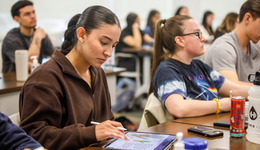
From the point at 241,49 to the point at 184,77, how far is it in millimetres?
785

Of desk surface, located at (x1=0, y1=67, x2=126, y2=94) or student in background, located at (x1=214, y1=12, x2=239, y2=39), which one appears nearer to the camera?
desk surface, located at (x1=0, y1=67, x2=126, y2=94)

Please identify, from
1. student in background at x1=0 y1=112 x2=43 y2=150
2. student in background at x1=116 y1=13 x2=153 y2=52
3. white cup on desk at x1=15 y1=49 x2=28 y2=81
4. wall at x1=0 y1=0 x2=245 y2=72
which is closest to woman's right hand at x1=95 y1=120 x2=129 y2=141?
student in background at x1=0 y1=112 x2=43 y2=150

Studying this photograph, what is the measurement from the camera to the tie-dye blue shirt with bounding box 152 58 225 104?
1.64 meters

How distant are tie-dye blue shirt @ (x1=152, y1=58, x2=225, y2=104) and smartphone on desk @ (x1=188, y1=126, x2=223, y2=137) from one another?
333mm

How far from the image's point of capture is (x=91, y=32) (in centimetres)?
134

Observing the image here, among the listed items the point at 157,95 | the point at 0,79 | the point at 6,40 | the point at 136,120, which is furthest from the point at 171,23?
the point at 136,120

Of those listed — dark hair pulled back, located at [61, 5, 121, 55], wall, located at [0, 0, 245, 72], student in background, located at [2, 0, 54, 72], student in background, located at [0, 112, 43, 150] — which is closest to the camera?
student in background, located at [0, 112, 43, 150]

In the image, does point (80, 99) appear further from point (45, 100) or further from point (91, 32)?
point (91, 32)

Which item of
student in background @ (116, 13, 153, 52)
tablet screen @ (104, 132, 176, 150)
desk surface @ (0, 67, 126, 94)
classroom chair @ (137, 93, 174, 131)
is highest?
student in background @ (116, 13, 153, 52)

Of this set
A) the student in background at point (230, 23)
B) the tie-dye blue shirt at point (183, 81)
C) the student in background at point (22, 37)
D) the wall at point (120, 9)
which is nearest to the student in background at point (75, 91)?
the tie-dye blue shirt at point (183, 81)

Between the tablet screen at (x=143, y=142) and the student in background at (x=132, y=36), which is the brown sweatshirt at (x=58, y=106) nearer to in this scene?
the tablet screen at (x=143, y=142)

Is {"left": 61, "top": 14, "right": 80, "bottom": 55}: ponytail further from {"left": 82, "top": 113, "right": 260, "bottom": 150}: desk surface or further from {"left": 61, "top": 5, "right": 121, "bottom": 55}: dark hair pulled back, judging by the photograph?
{"left": 82, "top": 113, "right": 260, "bottom": 150}: desk surface

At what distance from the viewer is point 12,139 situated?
1012mm

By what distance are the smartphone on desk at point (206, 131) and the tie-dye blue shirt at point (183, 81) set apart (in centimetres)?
33
